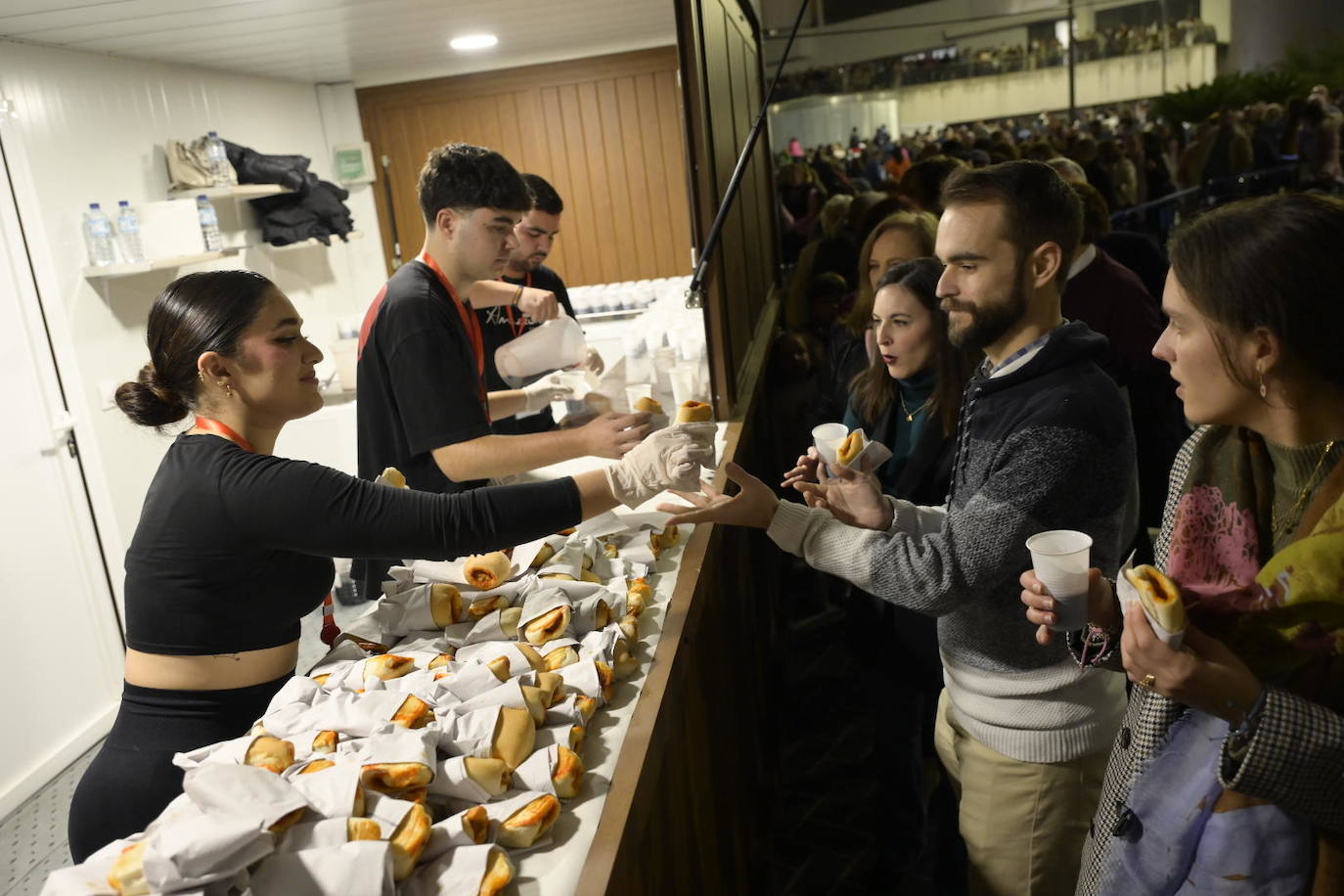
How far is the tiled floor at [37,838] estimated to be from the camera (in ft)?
11.1

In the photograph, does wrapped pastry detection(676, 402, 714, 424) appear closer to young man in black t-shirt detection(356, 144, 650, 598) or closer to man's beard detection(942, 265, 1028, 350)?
young man in black t-shirt detection(356, 144, 650, 598)

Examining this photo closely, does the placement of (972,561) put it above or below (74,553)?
above

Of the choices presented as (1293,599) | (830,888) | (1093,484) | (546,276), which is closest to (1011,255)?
(1093,484)

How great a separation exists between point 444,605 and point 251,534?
359mm

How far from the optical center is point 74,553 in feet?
14.6

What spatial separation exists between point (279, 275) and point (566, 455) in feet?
15.3

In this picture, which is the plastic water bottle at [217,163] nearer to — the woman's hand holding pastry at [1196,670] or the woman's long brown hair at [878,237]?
the woman's long brown hair at [878,237]

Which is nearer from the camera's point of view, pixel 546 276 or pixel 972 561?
pixel 972 561

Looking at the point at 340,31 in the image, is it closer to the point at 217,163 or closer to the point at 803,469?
the point at 217,163

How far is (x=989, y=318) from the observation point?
1.89 metres

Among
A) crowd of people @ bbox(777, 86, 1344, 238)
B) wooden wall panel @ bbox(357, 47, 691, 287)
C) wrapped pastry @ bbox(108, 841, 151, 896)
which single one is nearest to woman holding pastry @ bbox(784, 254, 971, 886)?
wrapped pastry @ bbox(108, 841, 151, 896)

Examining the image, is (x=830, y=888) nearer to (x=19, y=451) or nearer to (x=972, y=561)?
(x=972, y=561)

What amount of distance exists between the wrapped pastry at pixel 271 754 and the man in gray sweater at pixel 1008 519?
2.99 ft

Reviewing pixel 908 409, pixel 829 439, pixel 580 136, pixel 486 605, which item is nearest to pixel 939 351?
pixel 908 409
